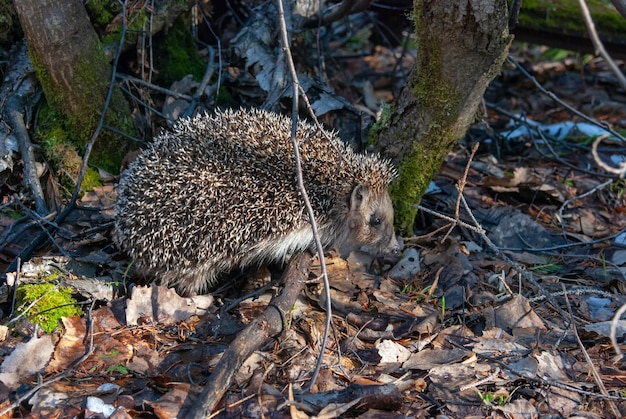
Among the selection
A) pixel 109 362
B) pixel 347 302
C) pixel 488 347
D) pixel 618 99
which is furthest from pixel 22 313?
pixel 618 99

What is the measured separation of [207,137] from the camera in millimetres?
5258

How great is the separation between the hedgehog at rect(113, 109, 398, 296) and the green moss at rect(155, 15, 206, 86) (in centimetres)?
186

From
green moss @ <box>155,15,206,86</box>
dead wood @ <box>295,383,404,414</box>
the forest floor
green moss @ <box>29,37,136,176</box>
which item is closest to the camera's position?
dead wood @ <box>295,383,404,414</box>

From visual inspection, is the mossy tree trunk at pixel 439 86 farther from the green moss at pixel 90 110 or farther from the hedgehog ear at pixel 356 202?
the green moss at pixel 90 110

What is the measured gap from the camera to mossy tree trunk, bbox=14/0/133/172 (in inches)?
228

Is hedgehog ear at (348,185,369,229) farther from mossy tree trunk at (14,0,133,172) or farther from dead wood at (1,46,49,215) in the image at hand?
dead wood at (1,46,49,215)

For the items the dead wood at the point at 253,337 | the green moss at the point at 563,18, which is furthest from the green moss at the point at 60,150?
the green moss at the point at 563,18

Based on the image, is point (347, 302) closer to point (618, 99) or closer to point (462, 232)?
point (462, 232)

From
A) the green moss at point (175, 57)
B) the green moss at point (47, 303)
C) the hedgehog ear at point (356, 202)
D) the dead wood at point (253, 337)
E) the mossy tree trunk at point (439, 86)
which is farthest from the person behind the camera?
the green moss at point (175, 57)

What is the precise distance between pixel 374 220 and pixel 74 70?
325 cm

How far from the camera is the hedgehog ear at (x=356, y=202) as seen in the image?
562cm

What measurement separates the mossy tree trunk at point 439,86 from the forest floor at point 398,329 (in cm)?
75

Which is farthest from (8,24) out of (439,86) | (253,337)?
(253,337)

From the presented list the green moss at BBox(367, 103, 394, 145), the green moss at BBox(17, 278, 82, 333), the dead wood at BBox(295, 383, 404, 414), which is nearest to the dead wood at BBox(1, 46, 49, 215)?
the green moss at BBox(17, 278, 82, 333)
